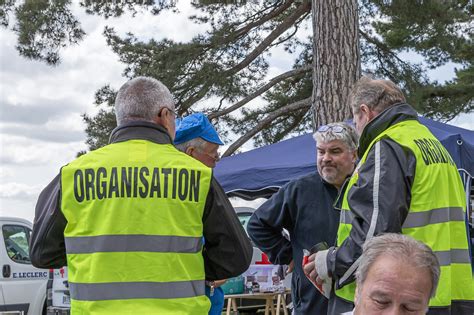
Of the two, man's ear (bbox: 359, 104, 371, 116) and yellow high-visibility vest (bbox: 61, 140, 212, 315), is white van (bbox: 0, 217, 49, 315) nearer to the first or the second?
man's ear (bbox: 359, 104, 371, 116)

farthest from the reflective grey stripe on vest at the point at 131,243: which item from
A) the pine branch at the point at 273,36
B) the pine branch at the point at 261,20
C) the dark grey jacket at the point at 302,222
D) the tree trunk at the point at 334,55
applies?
the pine branch at the point at 261,20

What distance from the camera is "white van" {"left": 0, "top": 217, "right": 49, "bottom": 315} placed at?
415 inches

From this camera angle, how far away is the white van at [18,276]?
10547 mm

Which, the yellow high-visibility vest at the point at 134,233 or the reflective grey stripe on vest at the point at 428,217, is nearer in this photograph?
the yellow high-visibility vest at the point at 134,233

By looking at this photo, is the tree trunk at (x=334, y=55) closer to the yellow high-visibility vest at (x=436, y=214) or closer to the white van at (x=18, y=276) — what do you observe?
the white van at (x=18, y=276)

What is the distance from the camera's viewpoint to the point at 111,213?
2697 mm

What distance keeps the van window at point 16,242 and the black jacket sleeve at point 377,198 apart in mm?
8293

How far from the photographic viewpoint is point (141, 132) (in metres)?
2.87

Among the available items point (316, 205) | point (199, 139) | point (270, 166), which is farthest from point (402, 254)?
point (270, 166)

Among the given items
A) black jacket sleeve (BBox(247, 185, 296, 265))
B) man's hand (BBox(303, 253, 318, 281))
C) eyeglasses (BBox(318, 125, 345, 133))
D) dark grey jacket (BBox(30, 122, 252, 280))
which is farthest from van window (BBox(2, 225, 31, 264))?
dark grey jacket (BBox(30, 122, 252, 280))

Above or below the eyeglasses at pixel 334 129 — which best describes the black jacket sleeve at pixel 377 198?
below

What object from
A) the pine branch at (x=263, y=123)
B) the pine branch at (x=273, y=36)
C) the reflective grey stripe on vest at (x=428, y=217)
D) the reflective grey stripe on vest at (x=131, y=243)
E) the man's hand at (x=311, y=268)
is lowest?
the man's hand at (x=311, y=268)

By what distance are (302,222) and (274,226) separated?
0.75 feet

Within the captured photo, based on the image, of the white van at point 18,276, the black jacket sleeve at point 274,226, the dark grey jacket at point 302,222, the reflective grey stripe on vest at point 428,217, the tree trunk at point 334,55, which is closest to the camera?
the reflective grey stripe on vest at point 428,217
